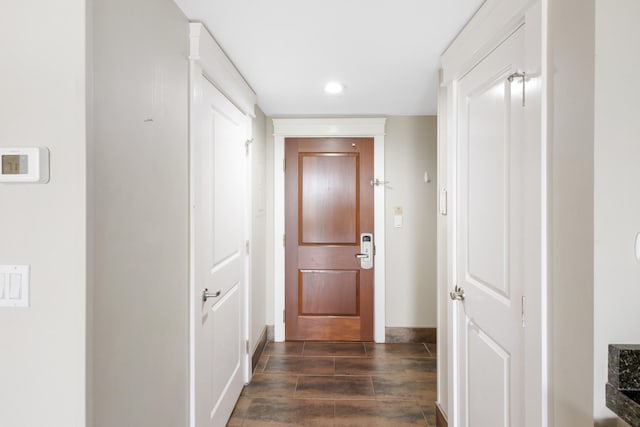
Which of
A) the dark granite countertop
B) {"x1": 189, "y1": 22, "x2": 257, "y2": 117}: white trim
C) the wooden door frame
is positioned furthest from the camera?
the wooden door frame

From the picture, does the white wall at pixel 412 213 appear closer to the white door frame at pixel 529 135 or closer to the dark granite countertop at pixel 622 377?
the white door frame at pixel 529 135

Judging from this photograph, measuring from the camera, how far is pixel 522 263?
1360mm

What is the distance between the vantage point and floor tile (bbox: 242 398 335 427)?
2.42 m

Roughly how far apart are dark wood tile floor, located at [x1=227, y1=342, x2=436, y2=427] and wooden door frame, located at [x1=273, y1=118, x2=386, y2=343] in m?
0.32

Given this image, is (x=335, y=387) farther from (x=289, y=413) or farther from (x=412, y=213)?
(x=412, y=213)

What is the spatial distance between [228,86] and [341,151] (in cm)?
166

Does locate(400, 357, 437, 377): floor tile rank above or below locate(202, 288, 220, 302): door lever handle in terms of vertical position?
below
